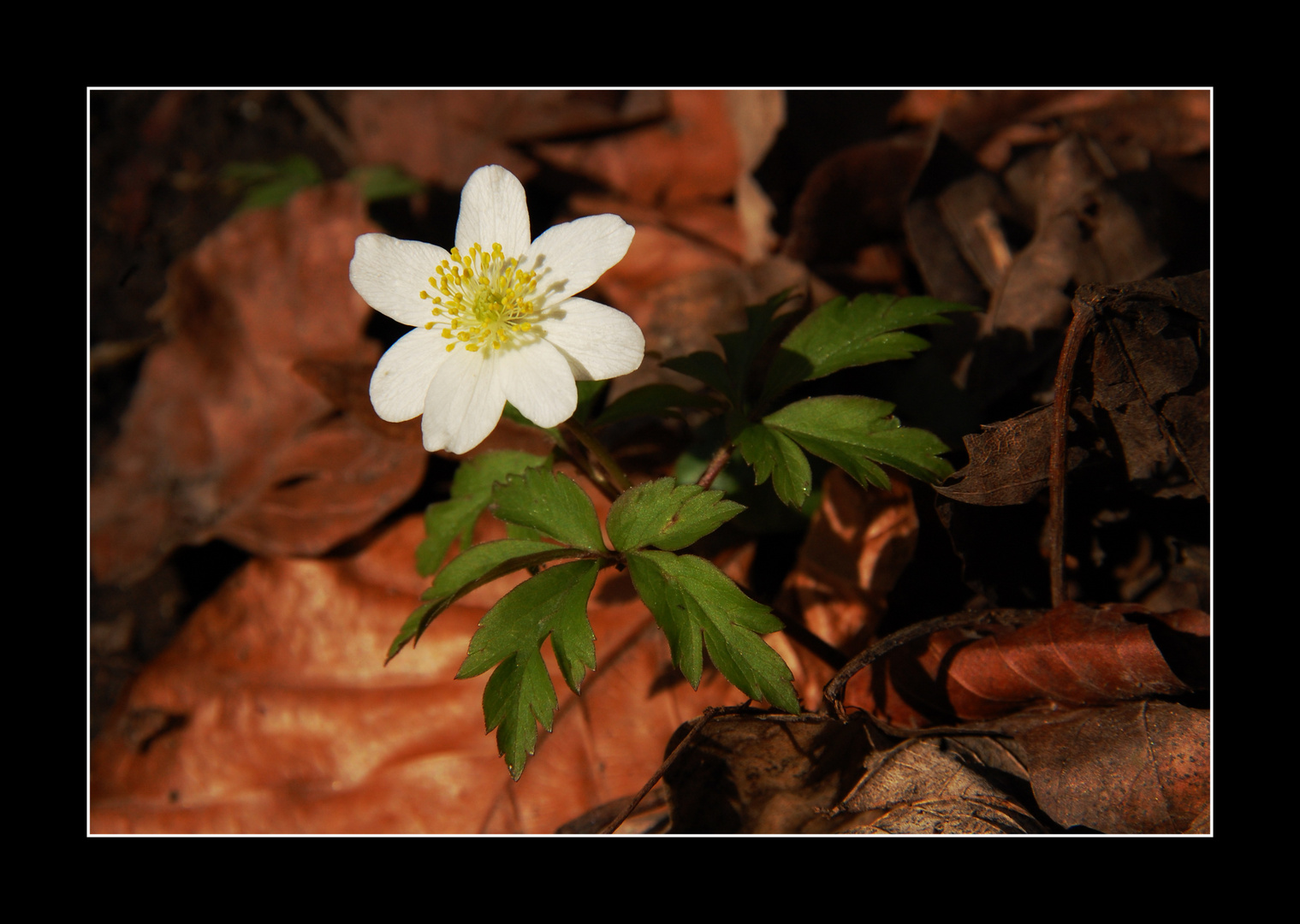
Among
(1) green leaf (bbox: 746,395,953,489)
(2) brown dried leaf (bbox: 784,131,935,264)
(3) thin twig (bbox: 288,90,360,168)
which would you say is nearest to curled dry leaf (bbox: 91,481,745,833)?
(1) green leaf (bbox: 746,395,953,489)

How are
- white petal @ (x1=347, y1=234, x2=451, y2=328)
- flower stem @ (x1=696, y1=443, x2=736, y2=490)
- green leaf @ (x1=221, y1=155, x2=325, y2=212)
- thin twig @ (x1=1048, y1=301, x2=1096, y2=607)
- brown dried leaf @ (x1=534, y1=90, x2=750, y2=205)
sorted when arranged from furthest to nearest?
green leaf @ (x1=221, y1=155, x2=325, y2=212)
brown dried leaf @ (x1=534, y1=90, x2=750, y2=205)
flower stem @ (x1=696, y1=443, x2=736, y2=490)
white petal @ (x1=347, y1=234, x2=451, y2=328)
thin twig @ (x1=1048, y1=301, x2=1096, y2=607)

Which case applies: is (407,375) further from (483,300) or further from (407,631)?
(407,631)

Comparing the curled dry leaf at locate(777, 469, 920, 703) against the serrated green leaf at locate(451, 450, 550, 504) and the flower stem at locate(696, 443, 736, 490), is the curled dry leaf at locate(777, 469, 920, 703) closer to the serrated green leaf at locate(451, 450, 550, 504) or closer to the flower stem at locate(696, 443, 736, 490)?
the flower stem at locate(696, 443, 736, 490)

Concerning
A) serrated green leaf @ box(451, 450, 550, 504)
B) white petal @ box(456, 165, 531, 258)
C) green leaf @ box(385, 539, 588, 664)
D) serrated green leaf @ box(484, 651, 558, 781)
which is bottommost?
serrated green leaf @ box(484, 651, 558, 781)

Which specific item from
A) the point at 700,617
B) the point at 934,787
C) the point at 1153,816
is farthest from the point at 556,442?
the point at 1153,816

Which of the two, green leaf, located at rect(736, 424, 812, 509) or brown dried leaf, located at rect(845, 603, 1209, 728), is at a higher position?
green leaf, located at rect(736, 424, 812, 509)

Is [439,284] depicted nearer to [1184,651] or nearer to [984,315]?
[984,315]
